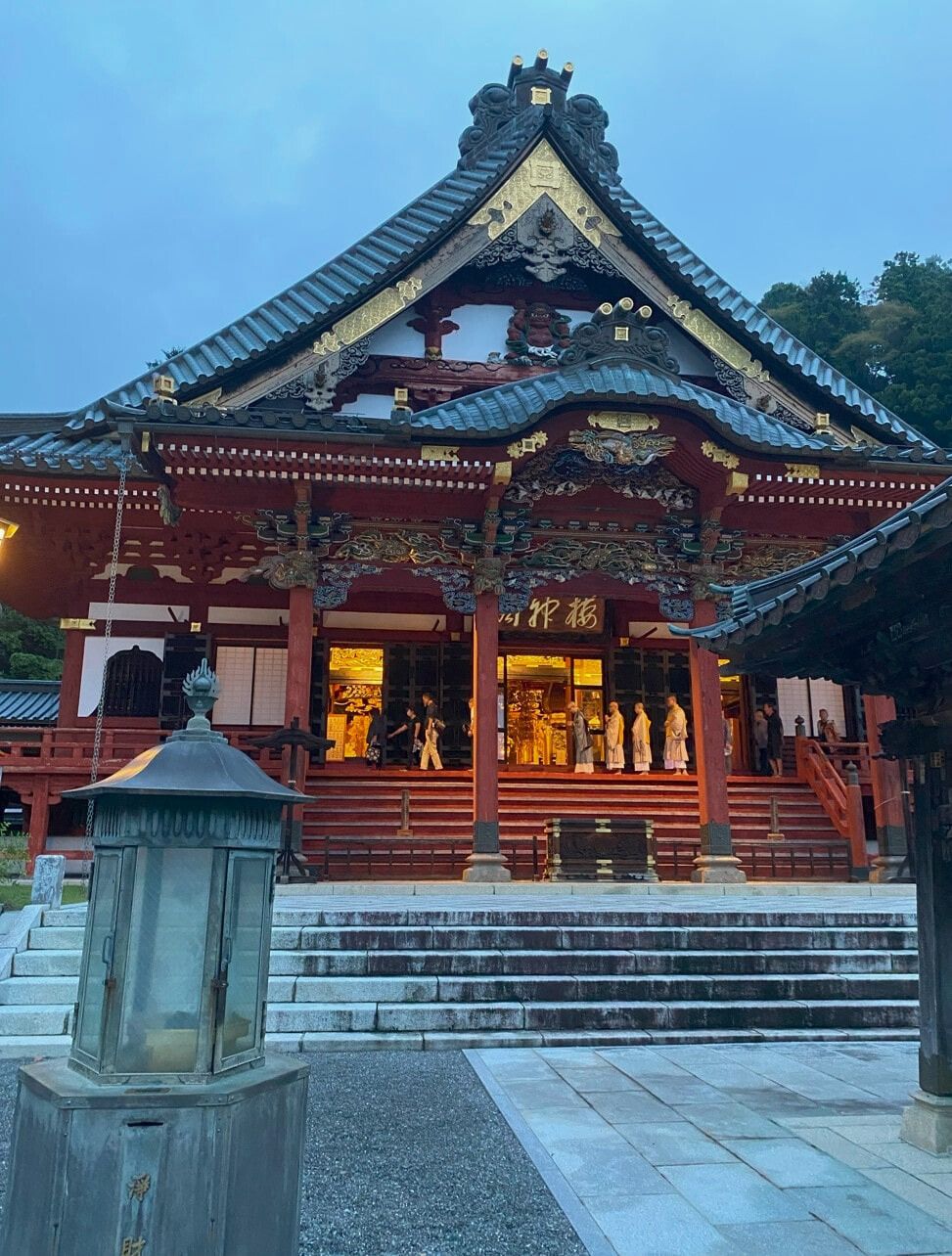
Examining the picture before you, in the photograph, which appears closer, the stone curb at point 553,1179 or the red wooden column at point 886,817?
the stone curb at point 553,1179

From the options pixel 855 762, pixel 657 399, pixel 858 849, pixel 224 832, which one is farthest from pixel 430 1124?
pixel 855 762

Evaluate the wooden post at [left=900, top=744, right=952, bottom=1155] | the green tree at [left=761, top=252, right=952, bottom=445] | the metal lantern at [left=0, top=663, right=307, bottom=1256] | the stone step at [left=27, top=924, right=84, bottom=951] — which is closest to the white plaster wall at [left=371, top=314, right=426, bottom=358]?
the stone step at [left=27, top=924, right=84, bottom=951]

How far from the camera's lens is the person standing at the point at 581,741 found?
1710 centimetres

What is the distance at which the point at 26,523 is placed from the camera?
13.1 meters

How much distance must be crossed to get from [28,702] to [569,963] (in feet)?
66.3

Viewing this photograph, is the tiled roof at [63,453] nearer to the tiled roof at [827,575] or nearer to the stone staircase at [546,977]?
the stone staircase at [546,977]

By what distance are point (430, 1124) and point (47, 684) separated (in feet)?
74.3

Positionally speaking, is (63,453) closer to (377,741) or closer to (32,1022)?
(377,741)

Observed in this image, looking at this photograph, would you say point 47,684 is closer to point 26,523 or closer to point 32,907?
point 26,523

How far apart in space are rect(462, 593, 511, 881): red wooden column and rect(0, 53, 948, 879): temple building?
0.04 meters

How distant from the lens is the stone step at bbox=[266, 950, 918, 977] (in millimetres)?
7254

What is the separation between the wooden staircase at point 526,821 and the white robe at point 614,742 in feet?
4.18

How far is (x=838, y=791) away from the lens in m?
14.1

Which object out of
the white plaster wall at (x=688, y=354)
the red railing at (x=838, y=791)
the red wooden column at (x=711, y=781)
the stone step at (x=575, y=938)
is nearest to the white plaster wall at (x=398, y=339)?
the white plaster wall at (x=688, y=354)
